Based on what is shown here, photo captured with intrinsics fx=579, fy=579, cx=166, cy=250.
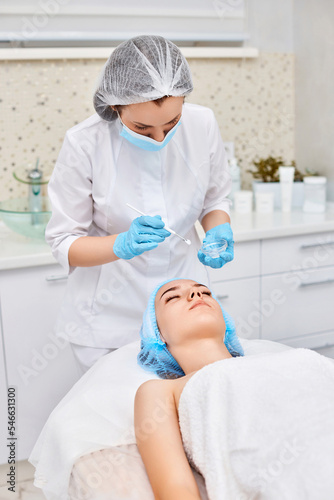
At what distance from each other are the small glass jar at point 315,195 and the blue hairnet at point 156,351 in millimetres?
1374

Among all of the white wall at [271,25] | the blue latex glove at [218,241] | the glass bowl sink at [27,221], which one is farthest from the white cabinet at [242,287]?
the white wall at [271,25]

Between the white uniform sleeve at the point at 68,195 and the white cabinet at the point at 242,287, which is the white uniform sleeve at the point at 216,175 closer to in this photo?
the white uniform sleeve at the point at 68,195

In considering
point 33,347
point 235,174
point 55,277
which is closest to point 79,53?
A: point 235,174

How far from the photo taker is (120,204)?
1.58 m

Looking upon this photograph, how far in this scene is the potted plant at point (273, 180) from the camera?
289 cm

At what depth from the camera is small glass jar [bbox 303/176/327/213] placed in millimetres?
2748

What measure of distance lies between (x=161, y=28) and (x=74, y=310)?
1.58 meters

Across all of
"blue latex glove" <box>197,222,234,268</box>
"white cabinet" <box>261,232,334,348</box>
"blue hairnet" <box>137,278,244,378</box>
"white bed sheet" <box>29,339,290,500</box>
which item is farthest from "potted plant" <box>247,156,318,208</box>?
"white bed sheet" <box>29,339,290,500</box>

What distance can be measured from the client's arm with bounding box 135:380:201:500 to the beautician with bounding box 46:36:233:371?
364 millimetres

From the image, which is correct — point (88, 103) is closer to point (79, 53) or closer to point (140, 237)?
point (79, 53)

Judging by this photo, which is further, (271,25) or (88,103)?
(271,25)

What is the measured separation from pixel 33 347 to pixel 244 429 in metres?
1.29

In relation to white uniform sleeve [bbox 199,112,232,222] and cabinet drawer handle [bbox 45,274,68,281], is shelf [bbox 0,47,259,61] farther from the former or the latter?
white uniform sleeve [bbox 199,112,232,222]

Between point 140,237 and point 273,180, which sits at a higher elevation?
point 140,237
